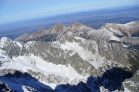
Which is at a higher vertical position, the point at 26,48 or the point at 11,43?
the point at 11,43

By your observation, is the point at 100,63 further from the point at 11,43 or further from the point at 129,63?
the point at 11,43

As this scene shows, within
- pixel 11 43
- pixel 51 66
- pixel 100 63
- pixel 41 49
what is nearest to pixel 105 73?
pixel 100 63

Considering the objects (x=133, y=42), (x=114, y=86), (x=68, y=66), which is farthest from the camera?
→ (x=133, y=42)

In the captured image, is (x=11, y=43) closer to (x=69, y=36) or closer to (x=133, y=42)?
(x=69, y=36)

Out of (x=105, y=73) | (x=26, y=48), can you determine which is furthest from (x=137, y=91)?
(x=26, y=48)

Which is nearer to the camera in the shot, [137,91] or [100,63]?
[137,91]

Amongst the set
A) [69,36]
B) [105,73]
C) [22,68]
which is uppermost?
[69,36]

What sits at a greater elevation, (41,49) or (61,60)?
(41,49)

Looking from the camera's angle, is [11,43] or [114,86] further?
[11,43]

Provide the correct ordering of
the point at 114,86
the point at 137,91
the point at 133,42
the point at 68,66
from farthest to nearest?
1. the point at 133,42
2. the point at 68,66
3. the point at 114,86
4. the point at 137,91
